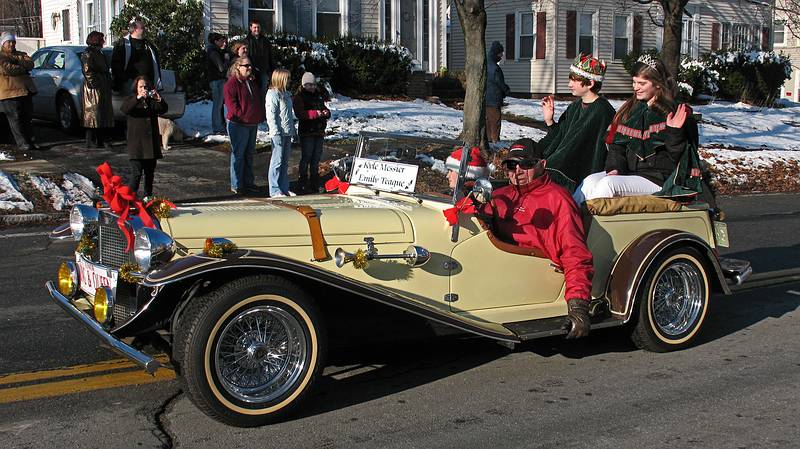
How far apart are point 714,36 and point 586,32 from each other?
7241 mm

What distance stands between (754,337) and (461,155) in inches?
109

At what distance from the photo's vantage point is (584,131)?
6.75 meters

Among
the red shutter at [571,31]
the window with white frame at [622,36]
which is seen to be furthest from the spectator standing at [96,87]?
the window with white frame at [622,36]

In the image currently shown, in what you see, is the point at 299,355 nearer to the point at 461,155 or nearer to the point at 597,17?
the point at 461,155

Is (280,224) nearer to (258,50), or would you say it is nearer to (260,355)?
(260,355)

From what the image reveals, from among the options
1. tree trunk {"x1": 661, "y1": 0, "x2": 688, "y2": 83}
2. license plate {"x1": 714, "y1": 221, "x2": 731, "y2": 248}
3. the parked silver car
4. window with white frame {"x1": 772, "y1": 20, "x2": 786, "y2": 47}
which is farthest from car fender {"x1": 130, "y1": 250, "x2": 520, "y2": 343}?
window with white frame {"x1": 772, "y1": 20, "x2": 786, "y2": 47}

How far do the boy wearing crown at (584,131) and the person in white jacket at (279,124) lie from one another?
5.72 metres

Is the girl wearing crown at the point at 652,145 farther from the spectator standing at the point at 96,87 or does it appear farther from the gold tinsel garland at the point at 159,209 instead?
the spectator standing at the point at 96,87

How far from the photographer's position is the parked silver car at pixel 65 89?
16109mm

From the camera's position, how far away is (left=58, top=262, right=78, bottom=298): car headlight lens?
5336 mm

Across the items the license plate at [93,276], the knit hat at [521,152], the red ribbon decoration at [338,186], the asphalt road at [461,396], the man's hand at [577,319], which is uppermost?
the knit hat at [521,152]

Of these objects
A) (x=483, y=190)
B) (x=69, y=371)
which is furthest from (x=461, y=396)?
(x=69, y=371)

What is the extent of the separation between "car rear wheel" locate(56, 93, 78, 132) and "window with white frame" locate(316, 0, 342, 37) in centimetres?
919

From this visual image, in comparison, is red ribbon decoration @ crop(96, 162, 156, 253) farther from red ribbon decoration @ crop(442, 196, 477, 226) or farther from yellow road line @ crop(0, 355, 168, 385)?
red ribbon decoration @ crop(442, 196, 477, 226)
